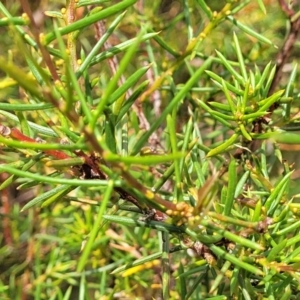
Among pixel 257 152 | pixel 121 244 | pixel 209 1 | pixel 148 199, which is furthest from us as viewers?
pixel 209 1

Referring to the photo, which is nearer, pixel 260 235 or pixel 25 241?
pixel 260 235

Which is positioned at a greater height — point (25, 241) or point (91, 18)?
point (91, 18)

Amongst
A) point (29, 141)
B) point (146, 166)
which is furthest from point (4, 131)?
point (146, 166)

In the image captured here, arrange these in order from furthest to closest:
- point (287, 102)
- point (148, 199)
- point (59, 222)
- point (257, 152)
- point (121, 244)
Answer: point (59, 222) < point (121, 244) < point (257, 152) < point (287, 102) < point (148, 199)

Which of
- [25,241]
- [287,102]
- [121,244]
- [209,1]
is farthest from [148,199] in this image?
[209,1]

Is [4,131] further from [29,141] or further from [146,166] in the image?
[146,166]

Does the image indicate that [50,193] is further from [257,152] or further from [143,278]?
[143,278]

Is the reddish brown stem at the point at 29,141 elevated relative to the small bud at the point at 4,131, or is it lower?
lower

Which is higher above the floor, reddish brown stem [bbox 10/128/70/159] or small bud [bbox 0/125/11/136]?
small bud [bbox 0/125/11/136]

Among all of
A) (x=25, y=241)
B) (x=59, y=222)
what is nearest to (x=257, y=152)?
(x=59, y=222)

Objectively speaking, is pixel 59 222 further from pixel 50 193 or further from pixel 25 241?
pixel 50 193

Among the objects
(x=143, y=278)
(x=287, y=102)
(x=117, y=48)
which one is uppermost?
(x=117, y=48)
